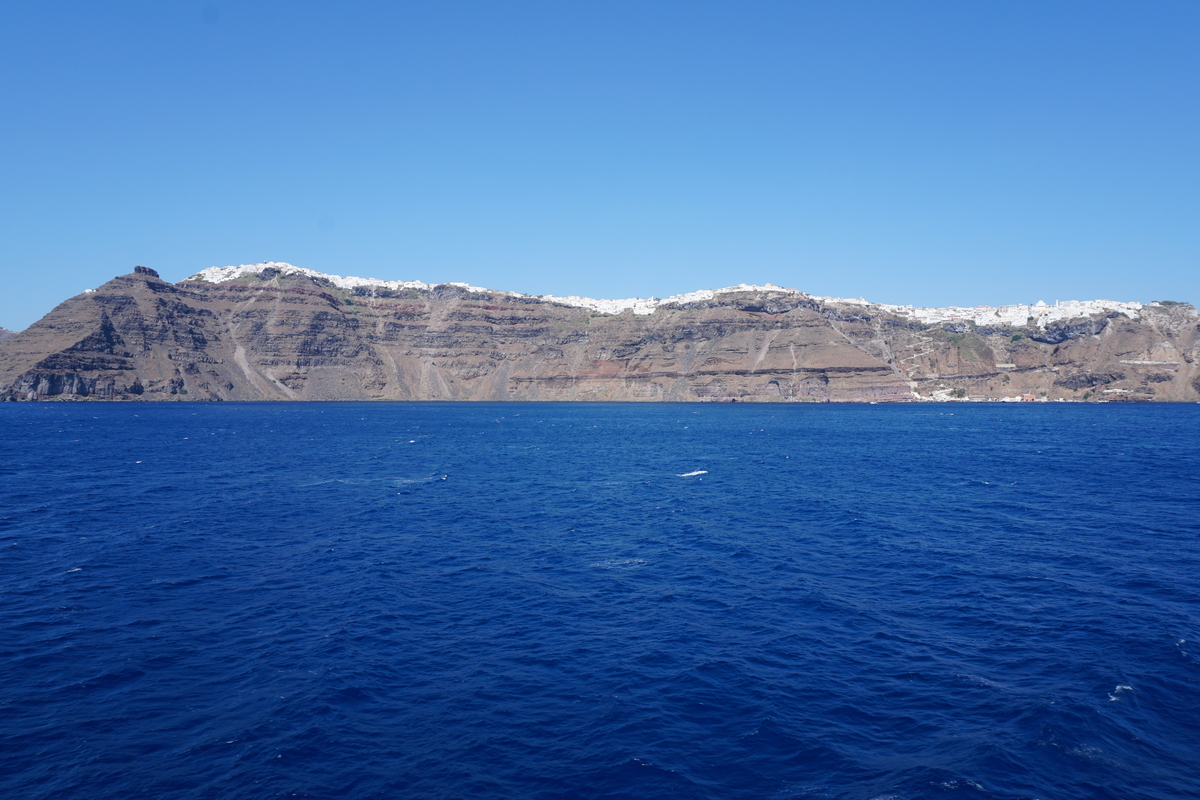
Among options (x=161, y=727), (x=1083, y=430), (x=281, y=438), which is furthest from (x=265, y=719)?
(x=1083, y=430)

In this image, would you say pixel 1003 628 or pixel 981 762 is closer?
pixel 981 762

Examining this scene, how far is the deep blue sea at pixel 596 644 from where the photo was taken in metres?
17.2

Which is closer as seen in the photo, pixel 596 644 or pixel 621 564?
pixel 596 644

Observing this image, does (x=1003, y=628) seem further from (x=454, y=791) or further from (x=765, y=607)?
(x=454, y=791)

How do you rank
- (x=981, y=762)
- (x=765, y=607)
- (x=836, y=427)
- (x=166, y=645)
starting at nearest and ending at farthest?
1. (x=981, y=762)
2. (x=166, y=645)
3. (x=765, y=607)
4. (x=836, y=427)

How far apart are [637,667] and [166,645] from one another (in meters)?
17.1

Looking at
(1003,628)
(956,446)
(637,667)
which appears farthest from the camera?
(956,446)

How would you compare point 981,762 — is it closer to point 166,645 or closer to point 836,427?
point 166,645

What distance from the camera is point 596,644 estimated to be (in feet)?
82.9

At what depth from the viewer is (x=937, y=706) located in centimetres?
2045

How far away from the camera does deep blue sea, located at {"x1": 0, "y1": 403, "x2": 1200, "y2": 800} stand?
1719 centimetres

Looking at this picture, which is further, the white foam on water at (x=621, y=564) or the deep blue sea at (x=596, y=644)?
the white foam on water at (x=621, y=564)

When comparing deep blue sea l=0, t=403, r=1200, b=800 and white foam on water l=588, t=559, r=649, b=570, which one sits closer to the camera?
deep blue sea l=0, t=403, r=1200, b=800

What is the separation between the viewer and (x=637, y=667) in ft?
76.4
